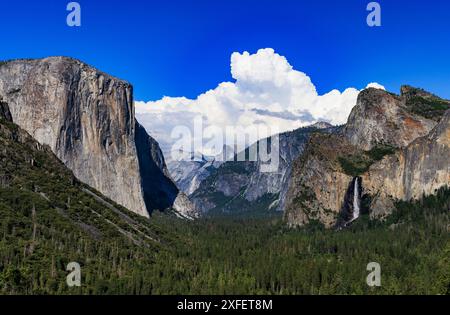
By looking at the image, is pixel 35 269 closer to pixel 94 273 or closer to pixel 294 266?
pixel 94 273
